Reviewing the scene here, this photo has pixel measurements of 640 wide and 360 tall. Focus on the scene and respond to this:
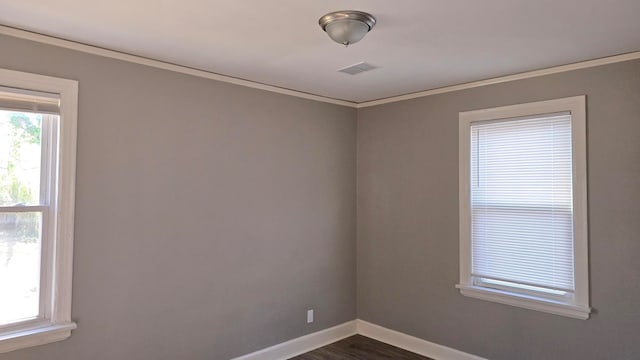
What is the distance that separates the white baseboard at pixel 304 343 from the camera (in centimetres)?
367

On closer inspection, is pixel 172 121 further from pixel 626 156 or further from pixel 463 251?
pixel 626 156

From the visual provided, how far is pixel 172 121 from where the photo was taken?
3129 mm

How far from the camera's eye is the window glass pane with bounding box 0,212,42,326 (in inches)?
99.0

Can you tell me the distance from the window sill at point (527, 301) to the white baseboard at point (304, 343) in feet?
4.24

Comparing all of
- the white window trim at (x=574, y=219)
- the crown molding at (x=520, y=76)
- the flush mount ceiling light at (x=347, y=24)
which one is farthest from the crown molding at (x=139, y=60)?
the white window trim at (x=574, y=219)

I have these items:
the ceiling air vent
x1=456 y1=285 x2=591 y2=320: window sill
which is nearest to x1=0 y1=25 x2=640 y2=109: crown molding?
the ceiling air vent

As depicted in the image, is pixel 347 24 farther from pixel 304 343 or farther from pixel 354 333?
pixel 354 333

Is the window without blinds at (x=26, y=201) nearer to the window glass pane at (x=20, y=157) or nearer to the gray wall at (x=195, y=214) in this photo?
the window glass pane at (x=20, y=157)

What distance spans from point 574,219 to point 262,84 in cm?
263

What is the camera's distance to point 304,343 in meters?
3.99

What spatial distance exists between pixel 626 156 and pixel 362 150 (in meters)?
2.28

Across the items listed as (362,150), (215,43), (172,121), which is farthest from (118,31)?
(362,150)

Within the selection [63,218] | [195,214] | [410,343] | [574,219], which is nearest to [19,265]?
[63,218]

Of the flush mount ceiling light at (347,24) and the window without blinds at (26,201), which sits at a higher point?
the flush mount ceiling light at (347,24)
